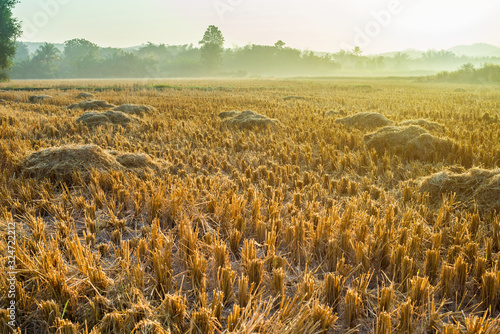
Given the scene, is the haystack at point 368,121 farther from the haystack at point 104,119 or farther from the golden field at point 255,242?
the haystack at point 104,119

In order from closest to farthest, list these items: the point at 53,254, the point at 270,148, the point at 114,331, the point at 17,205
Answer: the point at 114,331, the point at 53,254, the point at 17,205, the point at 270,148

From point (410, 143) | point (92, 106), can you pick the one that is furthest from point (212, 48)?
point (410, 143)

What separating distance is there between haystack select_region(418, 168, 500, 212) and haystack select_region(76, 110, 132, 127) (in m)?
7.15

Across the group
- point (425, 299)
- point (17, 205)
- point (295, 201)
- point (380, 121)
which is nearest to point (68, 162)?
point (17, 205)

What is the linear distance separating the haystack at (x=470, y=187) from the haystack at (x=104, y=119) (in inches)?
281

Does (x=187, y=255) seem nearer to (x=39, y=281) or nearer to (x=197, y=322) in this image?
(x=197, y=322)

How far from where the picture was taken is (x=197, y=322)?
152cm

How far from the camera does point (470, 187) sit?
3.18 metres

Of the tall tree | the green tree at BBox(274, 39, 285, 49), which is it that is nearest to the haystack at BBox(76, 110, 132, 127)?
the tall tree

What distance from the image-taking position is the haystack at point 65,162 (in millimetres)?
3842

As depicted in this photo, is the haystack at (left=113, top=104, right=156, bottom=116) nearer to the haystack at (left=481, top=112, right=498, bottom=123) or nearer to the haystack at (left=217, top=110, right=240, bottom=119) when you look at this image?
the haystack at (left=217, top=110, right=240, bottom=119)

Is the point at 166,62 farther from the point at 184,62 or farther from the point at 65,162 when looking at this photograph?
the point at 65,162

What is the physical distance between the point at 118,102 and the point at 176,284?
13664mm

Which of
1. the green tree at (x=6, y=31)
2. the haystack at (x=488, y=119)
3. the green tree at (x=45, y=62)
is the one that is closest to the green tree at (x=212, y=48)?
the green tree at (x=45, y=62)
